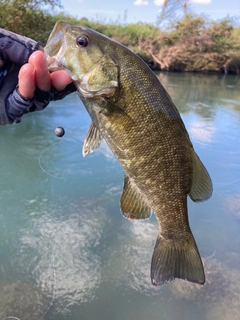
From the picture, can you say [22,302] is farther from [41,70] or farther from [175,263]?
[41,70]

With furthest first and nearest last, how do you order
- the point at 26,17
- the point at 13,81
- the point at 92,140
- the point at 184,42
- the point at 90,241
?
1. the point at 184,42
2. the point at 26,17
3. the point at 90,241
4. the point at 13,81
5. the point at 92,140

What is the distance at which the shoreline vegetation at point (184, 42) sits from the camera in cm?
2056

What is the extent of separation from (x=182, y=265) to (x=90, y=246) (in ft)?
8.90

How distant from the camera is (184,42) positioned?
22.4 m

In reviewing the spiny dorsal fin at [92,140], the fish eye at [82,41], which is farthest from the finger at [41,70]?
the spiny dorsal fin at [92,140]

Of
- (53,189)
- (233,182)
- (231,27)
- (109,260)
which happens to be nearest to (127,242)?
(109,260)

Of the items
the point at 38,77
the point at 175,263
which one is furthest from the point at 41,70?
the point at 175,263

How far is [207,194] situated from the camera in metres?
1.51

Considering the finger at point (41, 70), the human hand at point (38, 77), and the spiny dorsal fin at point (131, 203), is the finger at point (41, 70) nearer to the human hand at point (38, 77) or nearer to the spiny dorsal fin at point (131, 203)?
the human hand at point (38, 77)

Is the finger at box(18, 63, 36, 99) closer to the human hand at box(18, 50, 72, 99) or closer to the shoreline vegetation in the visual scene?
the human hand at box(18, 50, 72, 99)

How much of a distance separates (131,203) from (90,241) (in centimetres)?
284

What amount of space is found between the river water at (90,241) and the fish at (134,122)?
217 cm

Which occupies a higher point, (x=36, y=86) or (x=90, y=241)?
(x=36, y=86)

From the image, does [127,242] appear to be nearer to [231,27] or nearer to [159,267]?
[159,267]
